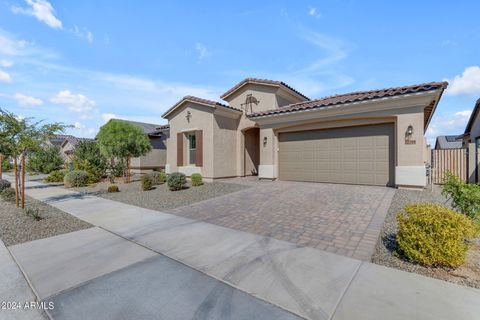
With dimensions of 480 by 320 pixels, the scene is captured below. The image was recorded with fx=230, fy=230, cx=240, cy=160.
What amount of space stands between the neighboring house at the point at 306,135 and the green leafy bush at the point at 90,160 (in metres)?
5.30

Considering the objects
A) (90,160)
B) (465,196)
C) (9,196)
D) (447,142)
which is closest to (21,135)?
(9,196)

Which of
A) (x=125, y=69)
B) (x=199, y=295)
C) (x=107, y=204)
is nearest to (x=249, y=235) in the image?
(x=199, y=295)

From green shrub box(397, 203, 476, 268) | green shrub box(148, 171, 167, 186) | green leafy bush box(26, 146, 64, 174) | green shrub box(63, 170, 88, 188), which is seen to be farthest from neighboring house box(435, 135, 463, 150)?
green leafy bush box(26, 146, 64, 174)

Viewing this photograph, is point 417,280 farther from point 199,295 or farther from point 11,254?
point 11,254

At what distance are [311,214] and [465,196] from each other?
309 centimetres

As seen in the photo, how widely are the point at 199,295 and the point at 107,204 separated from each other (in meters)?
7.01

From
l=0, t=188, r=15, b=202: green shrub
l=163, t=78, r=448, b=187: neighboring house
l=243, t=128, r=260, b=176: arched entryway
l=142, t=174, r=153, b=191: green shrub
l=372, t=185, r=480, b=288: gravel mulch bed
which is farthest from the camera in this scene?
l=243, t=128, r=260, b=176: arched entryway

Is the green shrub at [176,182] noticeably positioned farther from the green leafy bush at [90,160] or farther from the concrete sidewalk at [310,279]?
the green leafy bush at [90,160]

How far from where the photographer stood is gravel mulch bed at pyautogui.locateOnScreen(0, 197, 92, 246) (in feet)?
16.8

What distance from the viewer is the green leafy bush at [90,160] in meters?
16.4

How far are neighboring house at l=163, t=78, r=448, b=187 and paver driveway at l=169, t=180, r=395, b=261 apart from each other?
1.19 meters

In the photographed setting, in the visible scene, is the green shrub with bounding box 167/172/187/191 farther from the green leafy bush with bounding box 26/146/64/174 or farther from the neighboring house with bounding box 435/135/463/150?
the neighboring house with bounding box 435/135/463/150

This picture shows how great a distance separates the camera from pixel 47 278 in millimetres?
3273

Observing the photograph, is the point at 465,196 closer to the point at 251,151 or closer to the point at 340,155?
the point at 340,155
